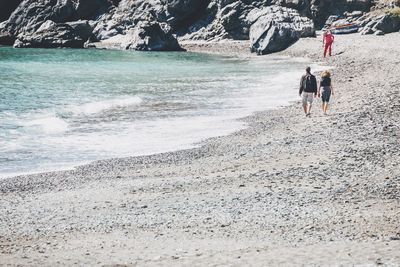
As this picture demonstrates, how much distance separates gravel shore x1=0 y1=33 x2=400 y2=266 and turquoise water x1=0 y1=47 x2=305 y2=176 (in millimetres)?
2501

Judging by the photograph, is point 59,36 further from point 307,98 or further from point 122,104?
point 307,98

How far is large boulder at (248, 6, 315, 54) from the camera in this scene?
216 feet

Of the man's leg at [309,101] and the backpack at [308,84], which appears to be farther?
the man's leg at [309,101]

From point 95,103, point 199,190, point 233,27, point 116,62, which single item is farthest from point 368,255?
point 233,27

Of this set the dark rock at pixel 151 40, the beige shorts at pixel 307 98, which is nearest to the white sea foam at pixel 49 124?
the beige shorts at pixel 307 98

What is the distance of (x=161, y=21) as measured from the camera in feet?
293

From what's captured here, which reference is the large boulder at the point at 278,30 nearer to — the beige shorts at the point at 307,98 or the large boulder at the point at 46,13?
the large boulder at the point at 46,13

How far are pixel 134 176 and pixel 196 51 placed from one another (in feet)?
199

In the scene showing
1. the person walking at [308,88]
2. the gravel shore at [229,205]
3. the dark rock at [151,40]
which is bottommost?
the gravel shore at [229,205]

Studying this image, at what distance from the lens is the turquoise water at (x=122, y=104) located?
20422 millimetres

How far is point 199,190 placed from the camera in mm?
14156

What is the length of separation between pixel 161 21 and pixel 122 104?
199ft

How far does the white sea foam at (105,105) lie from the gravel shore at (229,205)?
11450 millimetres

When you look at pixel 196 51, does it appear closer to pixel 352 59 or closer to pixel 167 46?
pixel 167 46
